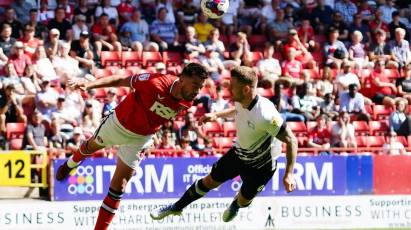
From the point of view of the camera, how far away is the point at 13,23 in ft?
67.1

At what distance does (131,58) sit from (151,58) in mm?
411

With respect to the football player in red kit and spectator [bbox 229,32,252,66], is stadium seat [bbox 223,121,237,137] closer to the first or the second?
spectator [bbox 229,32,252,66]

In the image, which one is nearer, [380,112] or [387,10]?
[380,112]

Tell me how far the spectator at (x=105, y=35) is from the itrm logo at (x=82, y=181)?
4.32 meters

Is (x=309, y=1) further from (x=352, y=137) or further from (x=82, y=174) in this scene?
(x=82, y=174)

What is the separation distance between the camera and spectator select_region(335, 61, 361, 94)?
21.3 metres

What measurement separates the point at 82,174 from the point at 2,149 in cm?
182

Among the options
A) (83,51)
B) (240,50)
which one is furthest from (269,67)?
(83,51)

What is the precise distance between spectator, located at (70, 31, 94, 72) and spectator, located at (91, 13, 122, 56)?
0.55 meters

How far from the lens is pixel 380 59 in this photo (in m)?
22.8

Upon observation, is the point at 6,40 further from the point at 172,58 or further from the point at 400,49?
the point at 400,49

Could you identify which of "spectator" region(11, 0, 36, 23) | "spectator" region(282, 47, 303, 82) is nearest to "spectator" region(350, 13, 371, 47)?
"spectator" region(282, 47, 303, 82)

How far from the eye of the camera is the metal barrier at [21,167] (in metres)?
16.9

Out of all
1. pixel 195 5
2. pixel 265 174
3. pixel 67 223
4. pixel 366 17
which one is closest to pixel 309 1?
pixel 366 17
